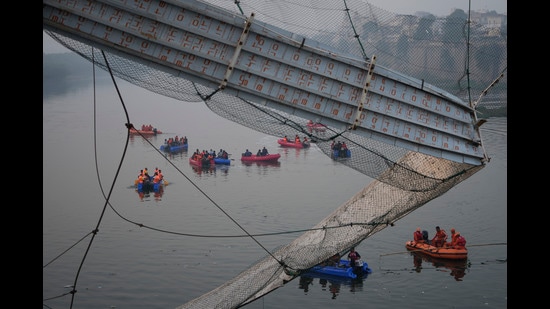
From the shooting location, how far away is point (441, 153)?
35.6ft

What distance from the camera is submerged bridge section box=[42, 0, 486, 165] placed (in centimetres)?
901

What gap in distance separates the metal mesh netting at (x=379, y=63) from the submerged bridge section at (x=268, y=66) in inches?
15.6

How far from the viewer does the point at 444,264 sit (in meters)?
22.2

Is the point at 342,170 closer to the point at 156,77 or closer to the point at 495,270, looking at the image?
the point at 495,270

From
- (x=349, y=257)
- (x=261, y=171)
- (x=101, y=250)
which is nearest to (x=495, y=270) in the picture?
(x=349, y=257)

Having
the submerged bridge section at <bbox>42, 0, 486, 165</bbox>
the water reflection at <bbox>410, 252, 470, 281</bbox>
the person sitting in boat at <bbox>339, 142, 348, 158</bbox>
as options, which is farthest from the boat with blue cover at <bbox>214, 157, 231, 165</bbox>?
the submerged bridge section at <bbox>42, 0, 486, 165</bbox>

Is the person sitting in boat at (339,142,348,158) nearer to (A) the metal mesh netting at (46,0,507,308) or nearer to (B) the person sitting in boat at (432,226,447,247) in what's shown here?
(A) the metal mesh netting at (46,0,507,308)

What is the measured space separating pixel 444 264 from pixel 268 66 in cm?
1452

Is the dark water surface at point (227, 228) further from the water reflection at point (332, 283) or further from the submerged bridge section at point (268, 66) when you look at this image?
the submerged bridge section at point (268, 66)

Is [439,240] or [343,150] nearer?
[343,150]

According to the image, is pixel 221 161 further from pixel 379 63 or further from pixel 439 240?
pixel 379 63

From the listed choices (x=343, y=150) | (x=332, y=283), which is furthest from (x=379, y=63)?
(x=332, y=283)

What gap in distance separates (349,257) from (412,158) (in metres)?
8.94

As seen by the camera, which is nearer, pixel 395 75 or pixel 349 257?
pixel 395 75
